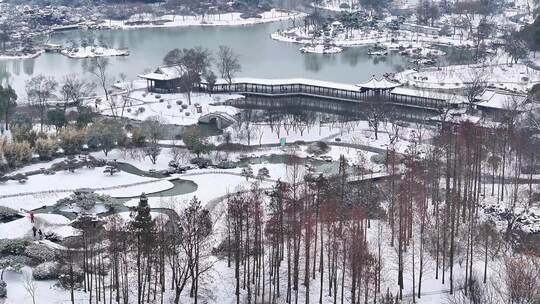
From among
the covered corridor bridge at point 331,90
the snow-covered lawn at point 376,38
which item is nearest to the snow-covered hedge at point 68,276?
the covered corridor bridge at point 331,90

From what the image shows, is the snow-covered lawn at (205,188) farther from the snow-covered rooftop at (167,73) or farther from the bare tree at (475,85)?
the bare tree at (475,85)

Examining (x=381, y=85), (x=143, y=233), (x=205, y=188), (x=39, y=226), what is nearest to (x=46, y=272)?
(x=143, y=233)

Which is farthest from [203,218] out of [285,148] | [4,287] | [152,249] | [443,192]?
[285,148]

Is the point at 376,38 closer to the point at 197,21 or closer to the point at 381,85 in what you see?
the point at 197,21

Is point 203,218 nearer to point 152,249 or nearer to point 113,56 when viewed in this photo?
point 152,249

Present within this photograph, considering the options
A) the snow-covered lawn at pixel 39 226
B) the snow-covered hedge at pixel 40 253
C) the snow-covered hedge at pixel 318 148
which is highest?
the snow-covered hedge at pixel 318 148

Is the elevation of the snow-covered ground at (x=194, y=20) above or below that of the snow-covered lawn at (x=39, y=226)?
above

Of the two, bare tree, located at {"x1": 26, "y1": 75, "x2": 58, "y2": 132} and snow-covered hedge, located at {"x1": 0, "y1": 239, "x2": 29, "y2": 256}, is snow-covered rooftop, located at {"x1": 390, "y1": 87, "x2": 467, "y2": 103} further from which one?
snow-covered hedge, located at {"x1": 0, "y1": 239, "x2": 29, "y2": 256}
